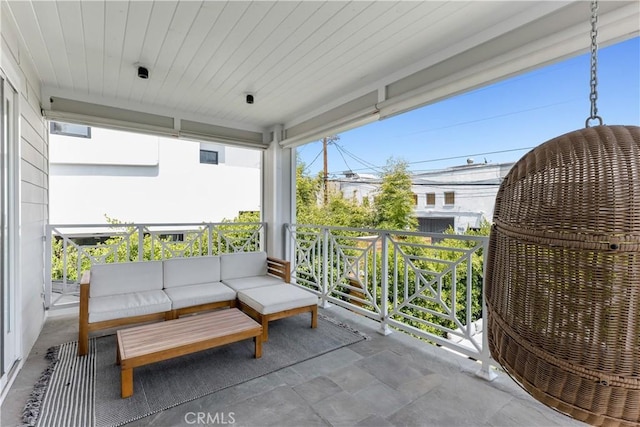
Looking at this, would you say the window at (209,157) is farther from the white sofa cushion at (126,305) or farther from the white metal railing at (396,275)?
the white sofa cushion at (126,305)

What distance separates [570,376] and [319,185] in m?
6.04

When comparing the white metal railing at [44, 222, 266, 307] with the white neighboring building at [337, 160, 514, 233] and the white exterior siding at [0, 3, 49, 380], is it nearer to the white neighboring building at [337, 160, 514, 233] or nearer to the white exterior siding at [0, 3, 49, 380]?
the white exterior siding at [0, 3, 49, 380]

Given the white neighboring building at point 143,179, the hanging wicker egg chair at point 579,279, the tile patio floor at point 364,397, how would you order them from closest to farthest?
1. the hanging wicker egg chair at point 579,279
2. the tile patio floor at point 364,397
3. the white neighboring building at point 143,179

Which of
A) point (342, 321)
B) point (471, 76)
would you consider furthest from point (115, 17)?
point (342, 321)

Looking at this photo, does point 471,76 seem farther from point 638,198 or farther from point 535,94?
point 535,94

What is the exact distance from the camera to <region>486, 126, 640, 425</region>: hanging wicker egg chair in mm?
504

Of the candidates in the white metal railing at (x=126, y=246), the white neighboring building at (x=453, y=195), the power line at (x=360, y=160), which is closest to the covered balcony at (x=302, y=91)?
the white metal railing at (x=126, y=246)

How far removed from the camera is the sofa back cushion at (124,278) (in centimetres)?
306

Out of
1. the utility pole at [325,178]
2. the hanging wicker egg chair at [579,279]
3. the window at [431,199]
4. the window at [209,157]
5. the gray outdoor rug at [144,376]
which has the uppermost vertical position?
the window at [209,157]

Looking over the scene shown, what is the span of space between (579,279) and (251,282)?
11.3 ft

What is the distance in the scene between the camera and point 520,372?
63cm

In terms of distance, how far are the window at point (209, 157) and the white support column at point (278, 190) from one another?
16.8 ft

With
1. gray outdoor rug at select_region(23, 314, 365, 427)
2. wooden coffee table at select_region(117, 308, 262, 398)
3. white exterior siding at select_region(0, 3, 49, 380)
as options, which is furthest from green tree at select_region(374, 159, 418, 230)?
white exterior siding at select_region(0, 3, 49, 380)

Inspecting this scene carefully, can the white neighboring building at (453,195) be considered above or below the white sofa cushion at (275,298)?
above
